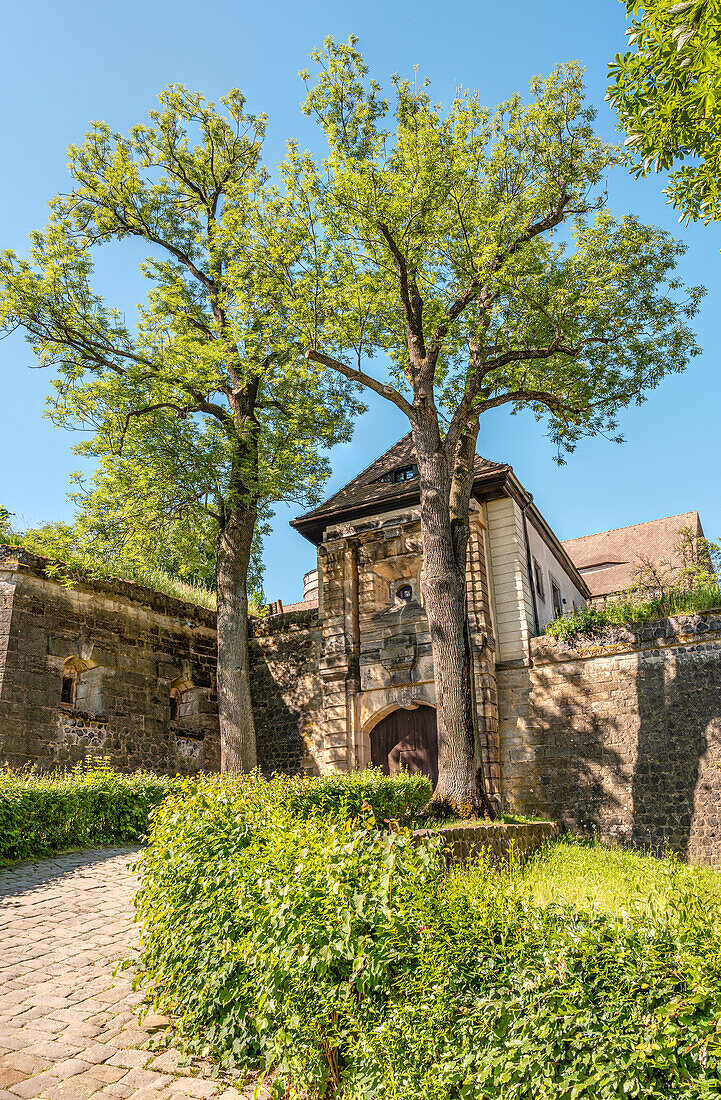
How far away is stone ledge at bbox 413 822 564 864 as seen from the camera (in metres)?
8.82

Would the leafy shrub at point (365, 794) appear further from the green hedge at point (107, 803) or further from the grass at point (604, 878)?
the grass at point (604, 878)

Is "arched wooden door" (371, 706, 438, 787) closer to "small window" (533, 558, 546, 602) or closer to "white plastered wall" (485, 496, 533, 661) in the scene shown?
"white plastered wall" (485, 496, 533, 661)

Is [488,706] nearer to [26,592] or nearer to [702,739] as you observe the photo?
[702,739]

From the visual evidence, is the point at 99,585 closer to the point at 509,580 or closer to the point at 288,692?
the point at 288,692

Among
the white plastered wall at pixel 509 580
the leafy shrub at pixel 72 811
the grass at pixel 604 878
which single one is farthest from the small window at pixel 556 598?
the leafy shrub at pixel 72 811

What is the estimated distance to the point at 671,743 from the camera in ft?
44.2

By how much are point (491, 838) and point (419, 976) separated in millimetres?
6335

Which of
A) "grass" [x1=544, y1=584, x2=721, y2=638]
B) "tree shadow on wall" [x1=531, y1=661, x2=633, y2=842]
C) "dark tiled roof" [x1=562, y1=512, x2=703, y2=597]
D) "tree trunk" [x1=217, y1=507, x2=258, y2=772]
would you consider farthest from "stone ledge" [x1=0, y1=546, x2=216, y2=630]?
"dark tiled roof" [x1=562, y1=512, x2=703, y2=597]

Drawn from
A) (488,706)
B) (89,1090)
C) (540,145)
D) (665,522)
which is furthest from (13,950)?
(665,522)

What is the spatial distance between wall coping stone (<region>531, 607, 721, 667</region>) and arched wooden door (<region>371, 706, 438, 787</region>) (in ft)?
8.69

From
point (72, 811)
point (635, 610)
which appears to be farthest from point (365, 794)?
point (635, 610)

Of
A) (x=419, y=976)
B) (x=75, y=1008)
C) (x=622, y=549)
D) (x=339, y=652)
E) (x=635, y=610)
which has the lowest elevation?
(x=75, y=1008)

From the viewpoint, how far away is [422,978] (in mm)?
3580

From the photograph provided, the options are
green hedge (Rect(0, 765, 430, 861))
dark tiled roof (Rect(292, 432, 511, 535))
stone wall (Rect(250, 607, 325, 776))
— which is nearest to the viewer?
green hedge (Rect(0, 765, 430, 861))
